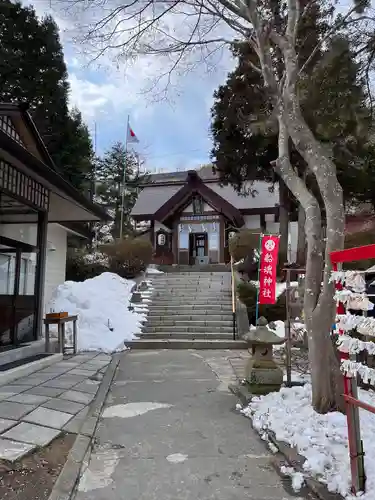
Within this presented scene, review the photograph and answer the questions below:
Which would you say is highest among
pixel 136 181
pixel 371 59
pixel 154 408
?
pixel 136 181

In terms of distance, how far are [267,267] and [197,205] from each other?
1608 cm

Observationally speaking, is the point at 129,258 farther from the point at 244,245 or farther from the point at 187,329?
the point at 187,329

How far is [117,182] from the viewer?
112ft

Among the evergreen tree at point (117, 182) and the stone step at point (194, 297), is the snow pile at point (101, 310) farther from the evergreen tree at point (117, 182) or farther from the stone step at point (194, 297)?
the evergreen tree at point (117, 182)

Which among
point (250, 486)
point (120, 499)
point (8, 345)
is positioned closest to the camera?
point (120, 499)

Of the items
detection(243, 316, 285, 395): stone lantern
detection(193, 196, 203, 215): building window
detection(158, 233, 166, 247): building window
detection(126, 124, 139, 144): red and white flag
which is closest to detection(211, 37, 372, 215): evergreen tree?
detection(243, 316, 285, 395): stone lantern

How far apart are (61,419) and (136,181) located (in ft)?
101

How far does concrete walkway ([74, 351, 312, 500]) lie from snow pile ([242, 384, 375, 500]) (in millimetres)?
277

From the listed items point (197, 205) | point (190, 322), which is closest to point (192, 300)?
point (190, 322)

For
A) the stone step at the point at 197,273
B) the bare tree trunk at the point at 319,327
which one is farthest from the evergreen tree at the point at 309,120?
the stone step at the point at 197,273

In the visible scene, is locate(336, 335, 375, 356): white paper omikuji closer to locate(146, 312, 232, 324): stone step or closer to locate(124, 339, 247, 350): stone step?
locate(124, 339, 247, 350): stone step

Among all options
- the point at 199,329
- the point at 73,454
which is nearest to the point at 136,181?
the point at 199,329

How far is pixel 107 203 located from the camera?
111ft

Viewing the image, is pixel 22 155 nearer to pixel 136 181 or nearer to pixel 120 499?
pixel 120 499
